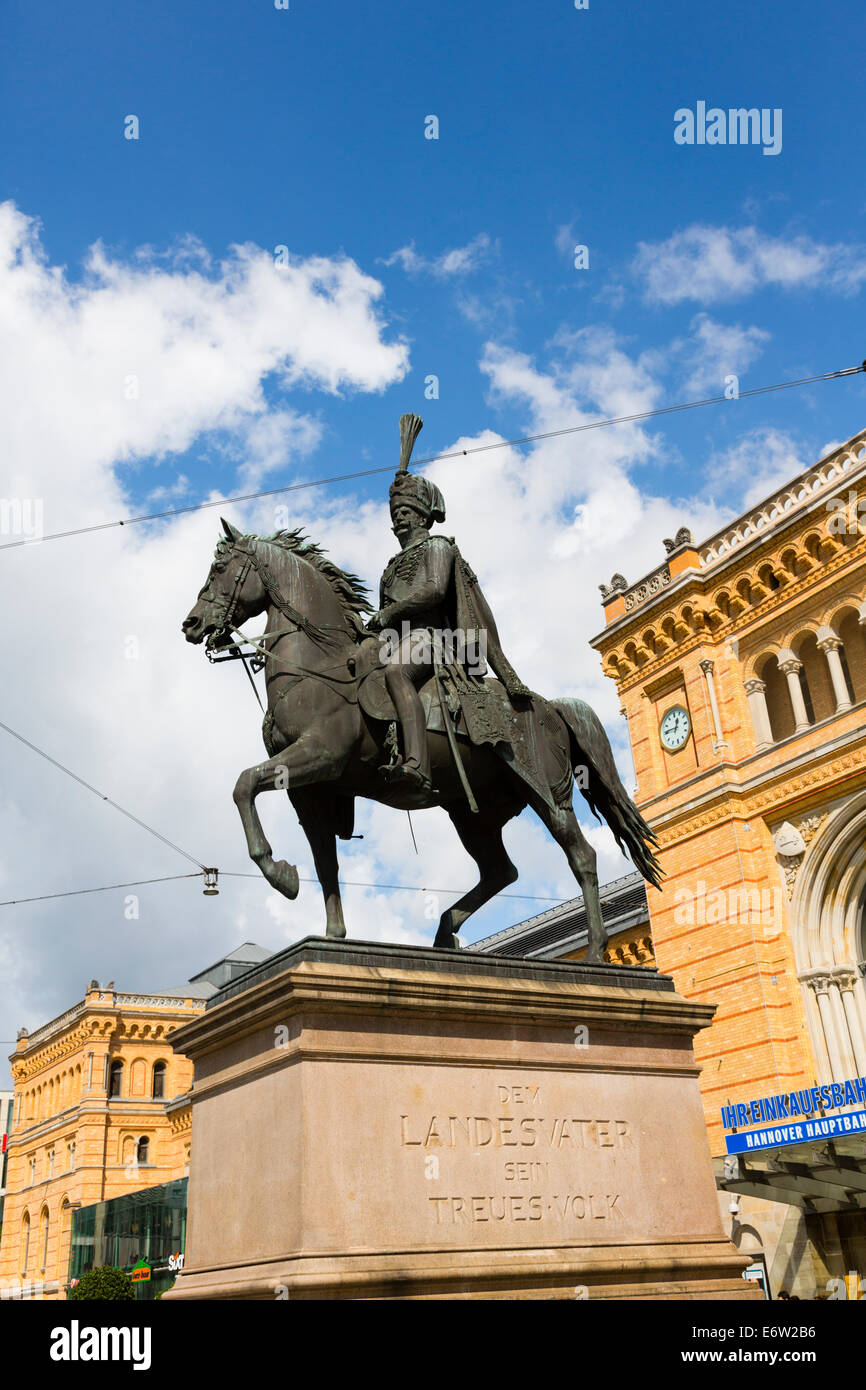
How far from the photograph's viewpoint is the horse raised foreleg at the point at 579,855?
9.26 m

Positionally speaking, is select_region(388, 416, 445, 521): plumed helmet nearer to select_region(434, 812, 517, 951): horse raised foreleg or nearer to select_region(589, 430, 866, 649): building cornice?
select_region(434, 812, 517, 951): horse raised foreleg

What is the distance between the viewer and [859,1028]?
24734 millimetres

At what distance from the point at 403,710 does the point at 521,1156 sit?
Answer: 3.05 metres

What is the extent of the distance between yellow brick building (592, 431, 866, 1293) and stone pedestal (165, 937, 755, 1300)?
1606 cm

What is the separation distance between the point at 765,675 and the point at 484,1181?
2357 cm

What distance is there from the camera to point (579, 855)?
9453mm

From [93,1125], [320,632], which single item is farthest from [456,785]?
[93,1125]

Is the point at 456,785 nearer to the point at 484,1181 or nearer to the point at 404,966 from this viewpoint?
the point at 404,966

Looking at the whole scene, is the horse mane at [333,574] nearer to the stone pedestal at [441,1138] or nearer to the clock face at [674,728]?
the stone pedestal at [441,1138]

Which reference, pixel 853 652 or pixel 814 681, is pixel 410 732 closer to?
pixel 853 652

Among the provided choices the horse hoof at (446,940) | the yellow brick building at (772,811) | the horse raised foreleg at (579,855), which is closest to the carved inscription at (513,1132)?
the horse raised foreleg at (579,855)

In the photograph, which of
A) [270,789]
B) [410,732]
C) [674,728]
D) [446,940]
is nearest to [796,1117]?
[674,728]

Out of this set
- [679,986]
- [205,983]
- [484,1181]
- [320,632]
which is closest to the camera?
[484,1181]

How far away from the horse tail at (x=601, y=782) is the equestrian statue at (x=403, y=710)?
1 centimetres
